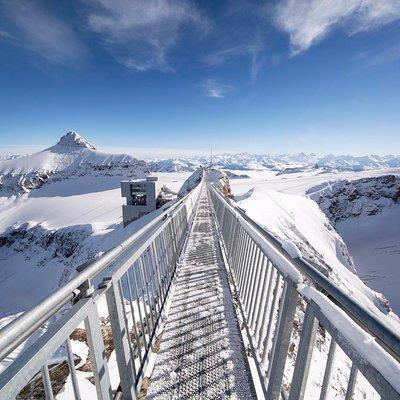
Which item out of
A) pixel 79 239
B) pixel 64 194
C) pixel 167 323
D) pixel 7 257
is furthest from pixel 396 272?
pixel 64 194

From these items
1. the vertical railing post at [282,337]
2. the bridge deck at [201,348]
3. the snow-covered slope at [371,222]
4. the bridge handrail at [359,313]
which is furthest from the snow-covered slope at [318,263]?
the snow-covered slope at [371,222]

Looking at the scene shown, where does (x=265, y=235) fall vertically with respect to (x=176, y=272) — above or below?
above

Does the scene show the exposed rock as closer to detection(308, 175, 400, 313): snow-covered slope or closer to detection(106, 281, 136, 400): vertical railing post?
detection(106, 281, 136, 400): vertical railing post

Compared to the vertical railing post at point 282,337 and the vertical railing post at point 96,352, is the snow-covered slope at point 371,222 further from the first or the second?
the vertical railing post at point 96,352

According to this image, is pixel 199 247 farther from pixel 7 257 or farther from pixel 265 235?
pixel 7 257

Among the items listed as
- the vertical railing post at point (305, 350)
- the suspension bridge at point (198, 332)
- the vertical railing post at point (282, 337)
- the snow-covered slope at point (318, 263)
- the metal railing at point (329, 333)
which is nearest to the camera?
the metal railing at point (329, 333)

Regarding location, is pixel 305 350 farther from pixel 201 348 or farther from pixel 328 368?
pixel 201 348
